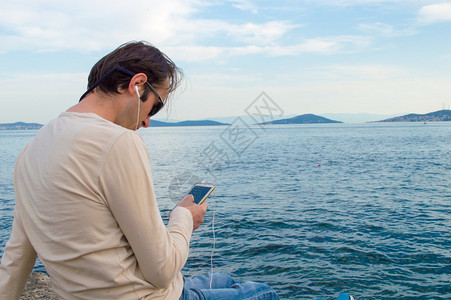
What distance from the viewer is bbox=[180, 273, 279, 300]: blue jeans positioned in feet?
7.73

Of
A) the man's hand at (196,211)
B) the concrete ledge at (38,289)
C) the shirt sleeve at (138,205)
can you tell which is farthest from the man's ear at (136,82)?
the concrete ledge at (38,289)

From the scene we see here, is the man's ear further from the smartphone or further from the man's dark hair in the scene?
the smartphone

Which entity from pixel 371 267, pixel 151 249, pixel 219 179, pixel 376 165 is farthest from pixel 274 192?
pixel 151 249

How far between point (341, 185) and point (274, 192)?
4245mm

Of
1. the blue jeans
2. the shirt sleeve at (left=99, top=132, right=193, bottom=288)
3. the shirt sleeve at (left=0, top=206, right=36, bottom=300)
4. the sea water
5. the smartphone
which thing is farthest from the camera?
the sea water

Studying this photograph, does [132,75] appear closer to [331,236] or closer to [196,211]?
[196,211]

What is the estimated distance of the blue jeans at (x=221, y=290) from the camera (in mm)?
2356

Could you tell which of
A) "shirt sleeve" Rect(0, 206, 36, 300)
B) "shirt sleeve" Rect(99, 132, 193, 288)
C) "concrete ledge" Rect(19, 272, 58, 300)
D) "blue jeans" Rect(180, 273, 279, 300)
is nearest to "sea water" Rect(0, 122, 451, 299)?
"blue jeans" Rect(180, 273, 279, 300)

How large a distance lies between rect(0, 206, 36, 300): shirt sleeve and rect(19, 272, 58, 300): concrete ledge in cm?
365

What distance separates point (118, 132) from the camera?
1578mm

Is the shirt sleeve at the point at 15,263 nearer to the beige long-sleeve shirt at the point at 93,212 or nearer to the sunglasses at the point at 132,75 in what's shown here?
the beige long-sleeve shirt at the point at 93,212

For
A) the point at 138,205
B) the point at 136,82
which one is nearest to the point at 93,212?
the point at 138,205

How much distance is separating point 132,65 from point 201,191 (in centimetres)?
119

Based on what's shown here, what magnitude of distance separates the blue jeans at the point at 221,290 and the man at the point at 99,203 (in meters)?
0.40
